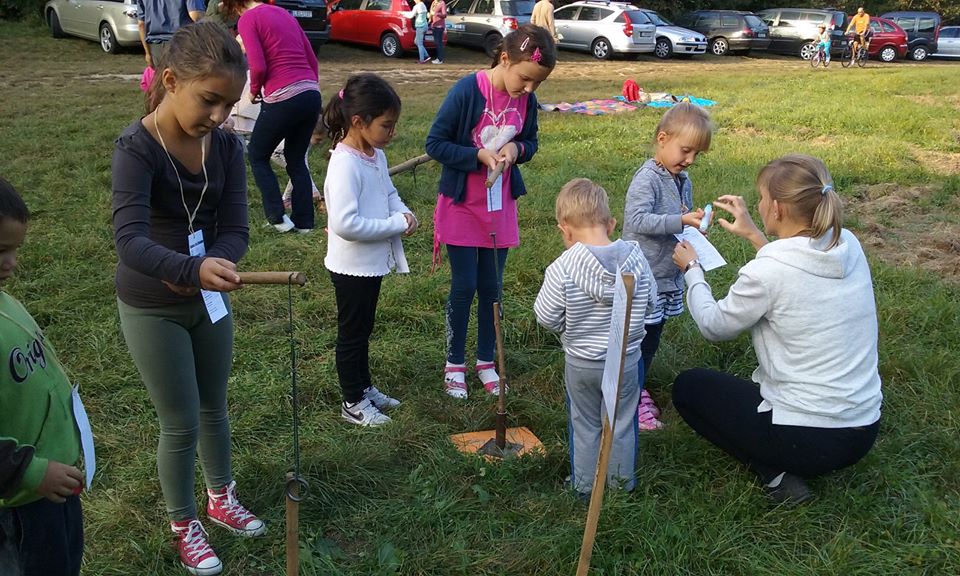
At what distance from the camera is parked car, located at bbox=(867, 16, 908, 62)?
939 inches

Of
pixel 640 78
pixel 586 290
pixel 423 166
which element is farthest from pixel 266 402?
pixel 640 78

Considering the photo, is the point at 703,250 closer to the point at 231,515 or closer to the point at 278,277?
the point at 278,277

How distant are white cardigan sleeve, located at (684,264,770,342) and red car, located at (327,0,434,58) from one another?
1563 cm

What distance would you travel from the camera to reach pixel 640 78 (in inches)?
594

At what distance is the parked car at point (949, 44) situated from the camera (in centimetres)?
2572

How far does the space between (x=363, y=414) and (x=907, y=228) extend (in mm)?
4494

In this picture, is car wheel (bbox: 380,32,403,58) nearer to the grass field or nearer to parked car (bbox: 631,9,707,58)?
parked car (bbox: 631,9,707,58)

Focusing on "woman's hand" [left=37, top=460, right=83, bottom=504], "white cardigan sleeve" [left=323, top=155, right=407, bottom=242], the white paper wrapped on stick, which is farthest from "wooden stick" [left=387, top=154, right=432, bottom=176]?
"woman's hand" [left=37, top=460, right=83, bottom=504]

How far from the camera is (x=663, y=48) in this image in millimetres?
21547

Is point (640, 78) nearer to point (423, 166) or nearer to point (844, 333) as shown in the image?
point (423, 166)

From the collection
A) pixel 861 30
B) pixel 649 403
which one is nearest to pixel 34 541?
pixel 649 403

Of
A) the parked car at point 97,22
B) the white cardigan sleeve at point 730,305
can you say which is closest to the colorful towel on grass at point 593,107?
the parked car at point 97,22

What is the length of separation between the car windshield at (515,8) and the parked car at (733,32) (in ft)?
26.6

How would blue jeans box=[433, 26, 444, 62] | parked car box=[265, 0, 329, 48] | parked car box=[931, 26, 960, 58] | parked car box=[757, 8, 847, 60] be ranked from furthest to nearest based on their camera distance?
parked car box=[931, 26, 960, 58] < parked car box=[757, 8, 847, 60] < blue jeans box=[433, 26, 444, 62] < parked car box=[265, 0, 329, 48]
